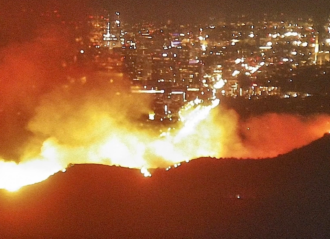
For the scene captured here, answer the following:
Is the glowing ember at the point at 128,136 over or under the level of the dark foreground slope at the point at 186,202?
under

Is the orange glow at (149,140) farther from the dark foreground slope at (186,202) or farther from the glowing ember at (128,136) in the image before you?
the dark foreground slope at (186,202)

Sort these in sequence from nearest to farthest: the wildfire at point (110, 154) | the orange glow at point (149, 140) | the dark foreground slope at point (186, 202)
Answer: the dark foreground slope at point (186, 202) → the wildfire at point (110, 154) → the orange glow at point (149, 140)

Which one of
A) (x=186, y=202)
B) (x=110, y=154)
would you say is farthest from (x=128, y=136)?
(x=186, y=202)

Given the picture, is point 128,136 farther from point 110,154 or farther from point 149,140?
point 110,154

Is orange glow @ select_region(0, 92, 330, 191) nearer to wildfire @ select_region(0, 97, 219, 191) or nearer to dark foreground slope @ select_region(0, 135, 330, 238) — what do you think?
wildfire @ select_region(0, 97, 219, 191)

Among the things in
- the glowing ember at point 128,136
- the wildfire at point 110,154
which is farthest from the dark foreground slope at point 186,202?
the glowing ember at point 128,136

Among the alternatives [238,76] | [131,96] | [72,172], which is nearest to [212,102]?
[238,76]

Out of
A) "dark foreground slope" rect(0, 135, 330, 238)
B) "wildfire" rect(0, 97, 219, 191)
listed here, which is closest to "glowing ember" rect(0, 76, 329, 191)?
"wildfire" rect(0, 97, 219, 191)

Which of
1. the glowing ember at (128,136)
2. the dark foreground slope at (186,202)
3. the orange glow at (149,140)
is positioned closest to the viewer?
the dark foreground slope at (186,202)

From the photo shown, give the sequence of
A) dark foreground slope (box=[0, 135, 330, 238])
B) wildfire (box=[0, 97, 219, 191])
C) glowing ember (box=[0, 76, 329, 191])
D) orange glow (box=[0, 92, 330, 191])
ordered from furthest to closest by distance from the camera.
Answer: glowing ember (box=[0, 76, 329, 191])
orange glow (box=[0, 92, 330, 191])
wildfire (box=[0, 97, 219, 191])
dark foreground slope (box=[0, 135, 330, 238])

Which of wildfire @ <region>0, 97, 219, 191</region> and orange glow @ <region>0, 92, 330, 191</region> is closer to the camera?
wildfire @ <region>0, 97, 219, 191</region>
